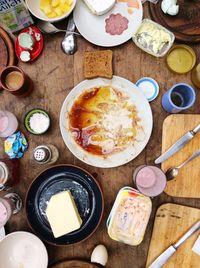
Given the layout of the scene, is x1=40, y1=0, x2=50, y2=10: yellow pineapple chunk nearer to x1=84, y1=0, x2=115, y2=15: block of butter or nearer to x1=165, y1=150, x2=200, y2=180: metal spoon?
x1=84, y1=0, x2=115, y2=15: block of butter

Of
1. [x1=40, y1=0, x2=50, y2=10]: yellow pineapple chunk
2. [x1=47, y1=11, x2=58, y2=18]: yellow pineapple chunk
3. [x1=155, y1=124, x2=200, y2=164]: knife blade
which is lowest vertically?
[x1=155, y1=124, x2=200, y2=164]: knife blade

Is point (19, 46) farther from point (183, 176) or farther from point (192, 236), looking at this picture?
point (192, 236)

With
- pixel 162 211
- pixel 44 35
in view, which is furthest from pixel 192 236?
pixel 44 35

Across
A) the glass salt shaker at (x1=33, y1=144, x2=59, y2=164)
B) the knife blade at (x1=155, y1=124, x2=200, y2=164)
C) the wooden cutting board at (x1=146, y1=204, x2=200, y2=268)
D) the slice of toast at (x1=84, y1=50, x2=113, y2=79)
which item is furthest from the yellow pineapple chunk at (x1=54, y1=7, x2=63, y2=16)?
the wooden cutting board at (x1=146, y1=204, x2=200, y2=268)

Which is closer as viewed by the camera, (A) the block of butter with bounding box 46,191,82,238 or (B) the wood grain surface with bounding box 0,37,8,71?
(A) the block of butter with bounding box 46,191,82,238

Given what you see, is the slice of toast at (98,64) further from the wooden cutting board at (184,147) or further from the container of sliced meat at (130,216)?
the container of sliced meat at (130,216)

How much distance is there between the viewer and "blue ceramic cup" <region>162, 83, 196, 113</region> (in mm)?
1041

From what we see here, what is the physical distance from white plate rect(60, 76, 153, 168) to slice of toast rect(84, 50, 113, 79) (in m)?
0.02

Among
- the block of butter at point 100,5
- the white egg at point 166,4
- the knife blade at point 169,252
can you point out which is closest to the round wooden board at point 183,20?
the white egg at point 166,4

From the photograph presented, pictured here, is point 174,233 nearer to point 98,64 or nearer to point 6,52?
point 98,64

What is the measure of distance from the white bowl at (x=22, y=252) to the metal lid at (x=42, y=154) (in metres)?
0.22

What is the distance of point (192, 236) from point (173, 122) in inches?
13.5

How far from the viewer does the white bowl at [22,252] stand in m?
1.04

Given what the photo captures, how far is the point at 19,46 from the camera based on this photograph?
1112 mm
